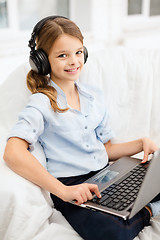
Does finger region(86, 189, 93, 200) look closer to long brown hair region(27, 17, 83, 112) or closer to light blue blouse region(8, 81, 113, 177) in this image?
light blue blouse region(8, 81, 113, 177)

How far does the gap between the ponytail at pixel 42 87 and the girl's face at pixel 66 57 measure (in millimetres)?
58

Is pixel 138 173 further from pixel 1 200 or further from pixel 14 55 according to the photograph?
pixel 14 55

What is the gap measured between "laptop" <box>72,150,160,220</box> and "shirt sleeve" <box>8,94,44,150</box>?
255 millimetres

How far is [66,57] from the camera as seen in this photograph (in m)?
1.35

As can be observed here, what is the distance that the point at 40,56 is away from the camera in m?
1.31

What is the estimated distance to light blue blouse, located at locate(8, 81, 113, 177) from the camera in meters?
1.30

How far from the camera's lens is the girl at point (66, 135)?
46.1 inches

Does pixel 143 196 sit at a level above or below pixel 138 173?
above

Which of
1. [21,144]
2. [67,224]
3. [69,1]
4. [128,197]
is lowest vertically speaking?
[67,224]

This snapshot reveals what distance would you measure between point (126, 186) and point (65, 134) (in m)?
0.29

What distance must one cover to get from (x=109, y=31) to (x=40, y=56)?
2008 millimetres

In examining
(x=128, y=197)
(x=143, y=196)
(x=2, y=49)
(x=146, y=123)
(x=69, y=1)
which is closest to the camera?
(x=143, y=196)

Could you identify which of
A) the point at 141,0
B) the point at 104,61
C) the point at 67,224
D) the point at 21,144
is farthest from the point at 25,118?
the point at 141,0

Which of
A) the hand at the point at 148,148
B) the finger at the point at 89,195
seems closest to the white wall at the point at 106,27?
the hand at the point at 148,148
